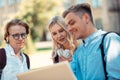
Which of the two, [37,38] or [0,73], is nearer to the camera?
[0,73]

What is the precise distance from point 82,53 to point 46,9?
32.6 m

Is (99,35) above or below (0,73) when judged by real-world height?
above

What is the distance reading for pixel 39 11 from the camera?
34656mm

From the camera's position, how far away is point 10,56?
10.9ft

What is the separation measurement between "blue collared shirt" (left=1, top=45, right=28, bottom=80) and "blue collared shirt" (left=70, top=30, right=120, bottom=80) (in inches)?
30.7

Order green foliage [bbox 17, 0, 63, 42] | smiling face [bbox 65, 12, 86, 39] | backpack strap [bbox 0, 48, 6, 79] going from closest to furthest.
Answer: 1. smiling face [bbox 65, 12, 86, 39]
2. backpack strap [bbox 0, 48, 6, 79]
3. green foliage [bbox 17, 0, 63, 42]

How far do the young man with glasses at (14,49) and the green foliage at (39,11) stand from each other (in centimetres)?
2970

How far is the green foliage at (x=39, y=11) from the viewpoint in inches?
1330

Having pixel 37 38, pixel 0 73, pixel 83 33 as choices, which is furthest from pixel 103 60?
pixel 37 38

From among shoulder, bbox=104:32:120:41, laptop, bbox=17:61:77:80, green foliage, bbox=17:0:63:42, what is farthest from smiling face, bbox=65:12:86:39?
green foliage, bbox=17:0:63:42

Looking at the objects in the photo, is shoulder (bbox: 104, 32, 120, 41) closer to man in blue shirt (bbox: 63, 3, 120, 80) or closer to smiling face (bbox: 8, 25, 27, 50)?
man in blue shirt (bbox: 63, 3, 120, 80)

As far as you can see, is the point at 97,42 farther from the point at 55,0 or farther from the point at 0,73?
the point at 55,0

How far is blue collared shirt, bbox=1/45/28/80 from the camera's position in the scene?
3205 millimetres

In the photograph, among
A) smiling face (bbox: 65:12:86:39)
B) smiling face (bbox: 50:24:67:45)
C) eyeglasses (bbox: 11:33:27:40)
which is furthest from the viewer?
smiling face (bbox: 50:24:67:45)
